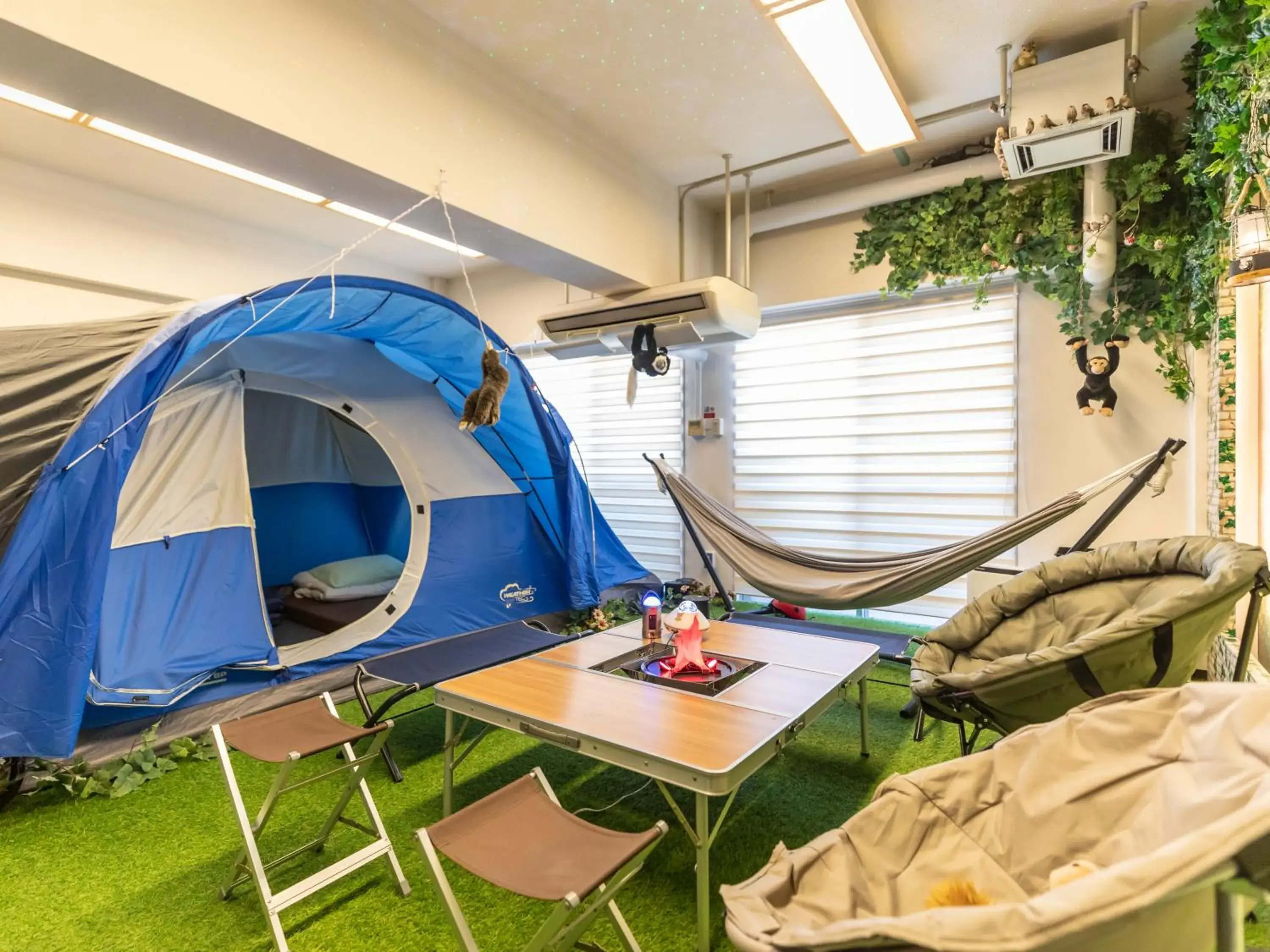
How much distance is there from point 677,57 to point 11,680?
10.9ft

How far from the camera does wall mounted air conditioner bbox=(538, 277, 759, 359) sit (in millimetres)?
3482

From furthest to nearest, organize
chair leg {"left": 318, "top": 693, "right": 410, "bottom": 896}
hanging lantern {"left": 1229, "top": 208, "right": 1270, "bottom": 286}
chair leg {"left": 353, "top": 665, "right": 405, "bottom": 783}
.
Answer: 1. chair leg {"left": 353, "top": 665, "right": 405, "bottom": 783}
2. chair leg {"left": 318, "top": 693, "right": 410, "bottom": 896}
3. hanging lantern {"left": 1229, "top": 208, "right": 1270, "bottom": 286}

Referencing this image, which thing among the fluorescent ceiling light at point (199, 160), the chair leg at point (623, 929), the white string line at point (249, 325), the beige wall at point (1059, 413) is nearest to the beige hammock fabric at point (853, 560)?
the beige wall at point (1059, 413)

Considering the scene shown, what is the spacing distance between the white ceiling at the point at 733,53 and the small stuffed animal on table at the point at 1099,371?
46.4 inches

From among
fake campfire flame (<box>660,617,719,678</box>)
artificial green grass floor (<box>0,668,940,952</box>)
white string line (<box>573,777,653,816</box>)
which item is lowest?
artificial green grass floor (<box>0,668,940,952</box>)

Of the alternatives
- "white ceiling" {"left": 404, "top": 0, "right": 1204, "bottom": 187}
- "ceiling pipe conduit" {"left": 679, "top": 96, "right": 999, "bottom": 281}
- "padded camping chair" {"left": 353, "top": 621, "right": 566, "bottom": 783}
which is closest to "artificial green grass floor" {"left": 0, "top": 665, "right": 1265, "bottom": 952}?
"padded camping chair" {"left": 353, "top": 621, "right": 566, "bottom": 783}

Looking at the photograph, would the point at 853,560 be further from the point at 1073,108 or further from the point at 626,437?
the point at 626,437

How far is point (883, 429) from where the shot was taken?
13.3ft

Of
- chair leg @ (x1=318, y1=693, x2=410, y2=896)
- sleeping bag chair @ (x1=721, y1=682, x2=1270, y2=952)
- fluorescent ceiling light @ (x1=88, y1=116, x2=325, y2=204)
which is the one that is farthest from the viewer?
fluorescent ceiling light @ (x1=88, y1=116, x2=325, y2=204)

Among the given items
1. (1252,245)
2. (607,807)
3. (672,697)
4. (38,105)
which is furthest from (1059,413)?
(38,105)

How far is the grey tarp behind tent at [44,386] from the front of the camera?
219cm

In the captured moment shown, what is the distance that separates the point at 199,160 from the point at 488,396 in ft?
6.96

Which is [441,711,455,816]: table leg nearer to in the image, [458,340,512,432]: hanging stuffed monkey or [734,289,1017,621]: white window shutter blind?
[458,340,512,432]: hanging stuffed monkey

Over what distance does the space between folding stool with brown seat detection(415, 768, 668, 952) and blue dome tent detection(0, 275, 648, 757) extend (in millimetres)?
1670
